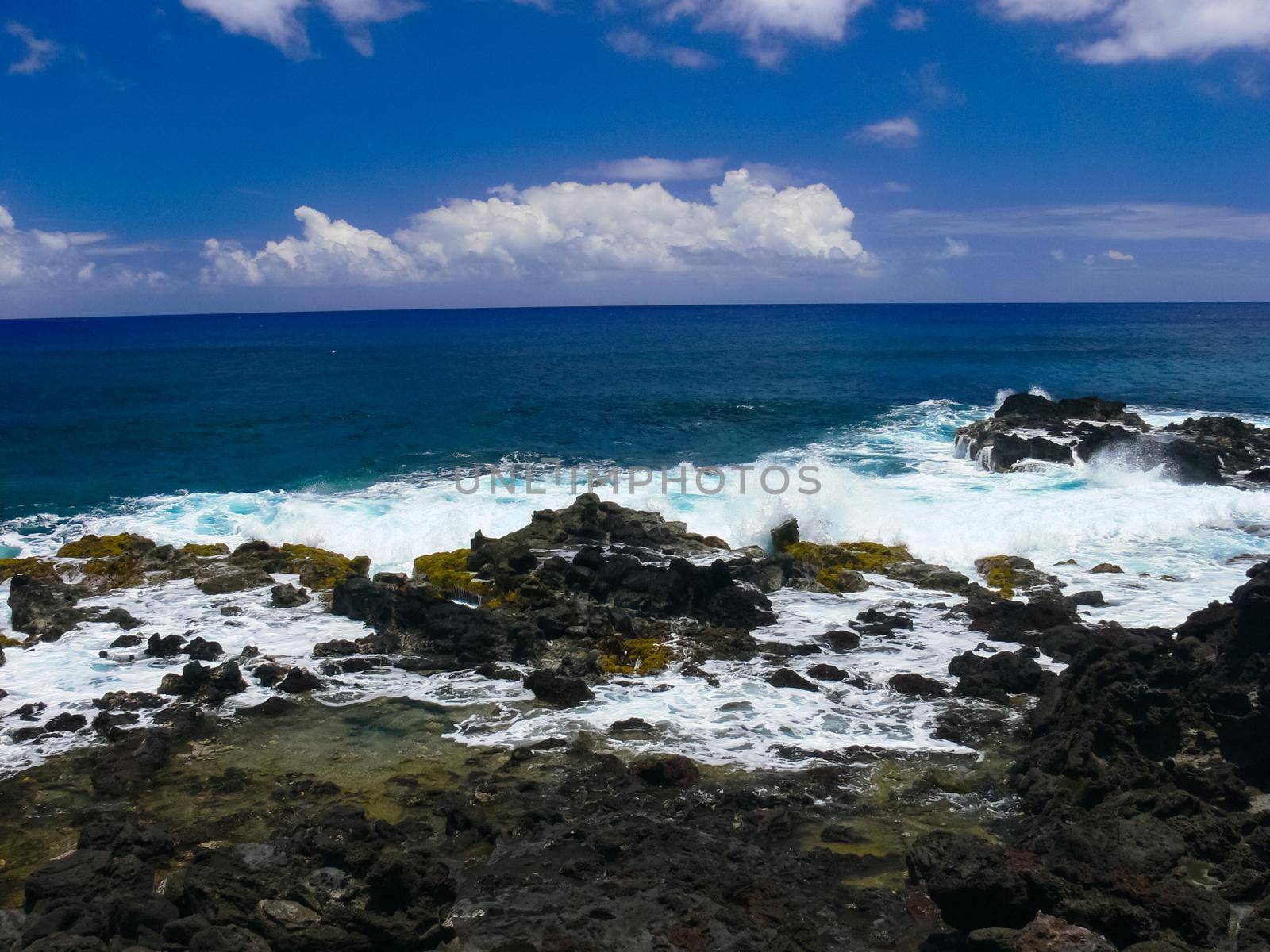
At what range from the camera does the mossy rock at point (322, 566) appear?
21219mm

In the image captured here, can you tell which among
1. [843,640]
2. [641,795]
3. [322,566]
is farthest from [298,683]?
[843,640]

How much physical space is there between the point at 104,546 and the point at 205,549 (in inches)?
108

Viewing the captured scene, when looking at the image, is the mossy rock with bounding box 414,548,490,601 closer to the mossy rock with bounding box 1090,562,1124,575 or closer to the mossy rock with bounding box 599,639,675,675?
the mossy rock with bounding box 599,639,675,675

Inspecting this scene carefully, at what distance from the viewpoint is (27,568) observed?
885 inches

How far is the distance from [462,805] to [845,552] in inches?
527

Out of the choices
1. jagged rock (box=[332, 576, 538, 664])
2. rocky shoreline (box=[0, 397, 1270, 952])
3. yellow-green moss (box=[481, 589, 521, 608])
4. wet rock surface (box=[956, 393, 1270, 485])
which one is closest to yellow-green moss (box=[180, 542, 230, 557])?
rocky shoreline (box=[0, 397, 1270, 952])

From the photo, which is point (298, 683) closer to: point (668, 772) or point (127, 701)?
point (127, 701)

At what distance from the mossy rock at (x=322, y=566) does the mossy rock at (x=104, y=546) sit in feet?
A: 13.1

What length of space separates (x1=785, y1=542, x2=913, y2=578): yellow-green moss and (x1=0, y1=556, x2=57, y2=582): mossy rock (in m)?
18.7

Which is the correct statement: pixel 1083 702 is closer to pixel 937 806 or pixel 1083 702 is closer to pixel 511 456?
pixel 937 806

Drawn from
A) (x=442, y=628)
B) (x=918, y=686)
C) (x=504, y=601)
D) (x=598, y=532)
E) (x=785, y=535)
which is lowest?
(x=918, y=686)

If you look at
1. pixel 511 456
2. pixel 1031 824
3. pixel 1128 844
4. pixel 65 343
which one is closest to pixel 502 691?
pixel 1031 824

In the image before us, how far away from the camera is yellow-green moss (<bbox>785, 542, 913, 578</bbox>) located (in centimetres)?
2186

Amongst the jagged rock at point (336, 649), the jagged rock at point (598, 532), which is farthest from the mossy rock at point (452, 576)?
the jagged rock at point (336, 649)
